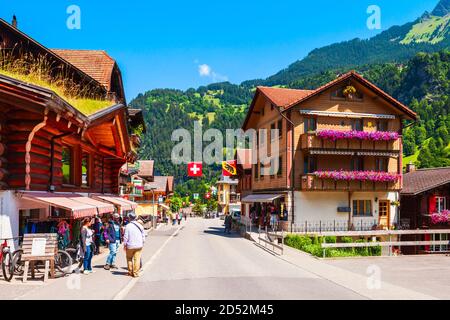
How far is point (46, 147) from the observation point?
51.8 feet

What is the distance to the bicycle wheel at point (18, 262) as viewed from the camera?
12562 mm

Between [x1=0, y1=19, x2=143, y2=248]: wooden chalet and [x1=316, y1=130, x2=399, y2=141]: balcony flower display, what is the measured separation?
1540 centimetres

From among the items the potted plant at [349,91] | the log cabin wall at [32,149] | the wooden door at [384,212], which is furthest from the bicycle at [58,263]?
the wooden door at [384,212]

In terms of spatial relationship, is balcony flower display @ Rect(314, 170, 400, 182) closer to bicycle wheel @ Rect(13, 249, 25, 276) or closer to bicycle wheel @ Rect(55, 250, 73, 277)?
bicycle wheel @ Rect(55, 250, 73, 277)

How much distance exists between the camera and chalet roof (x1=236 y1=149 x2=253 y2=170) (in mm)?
47844

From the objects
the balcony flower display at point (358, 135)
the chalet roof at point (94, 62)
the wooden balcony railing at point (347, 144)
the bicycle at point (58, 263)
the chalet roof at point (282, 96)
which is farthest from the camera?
the chalet roof at point (282, 96)

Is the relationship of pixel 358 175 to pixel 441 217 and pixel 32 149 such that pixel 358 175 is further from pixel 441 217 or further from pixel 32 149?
pixel 32 149

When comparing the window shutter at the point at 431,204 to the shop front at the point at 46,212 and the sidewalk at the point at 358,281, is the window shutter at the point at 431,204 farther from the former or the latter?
the shop front at the point at 46,212

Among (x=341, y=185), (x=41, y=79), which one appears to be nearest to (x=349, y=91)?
(x=341, y=185)

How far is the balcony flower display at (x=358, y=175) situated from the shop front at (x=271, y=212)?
362cm

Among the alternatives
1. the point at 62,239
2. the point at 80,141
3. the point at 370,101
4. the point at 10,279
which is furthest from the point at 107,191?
the point at 370,101

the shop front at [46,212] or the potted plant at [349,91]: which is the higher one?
the potted plant at [349,91]

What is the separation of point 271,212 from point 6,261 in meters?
25.8

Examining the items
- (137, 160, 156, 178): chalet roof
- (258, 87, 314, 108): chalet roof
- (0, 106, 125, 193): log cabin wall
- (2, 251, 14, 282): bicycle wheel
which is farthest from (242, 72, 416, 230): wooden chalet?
(137, 160, 156, 178): chalet roof
